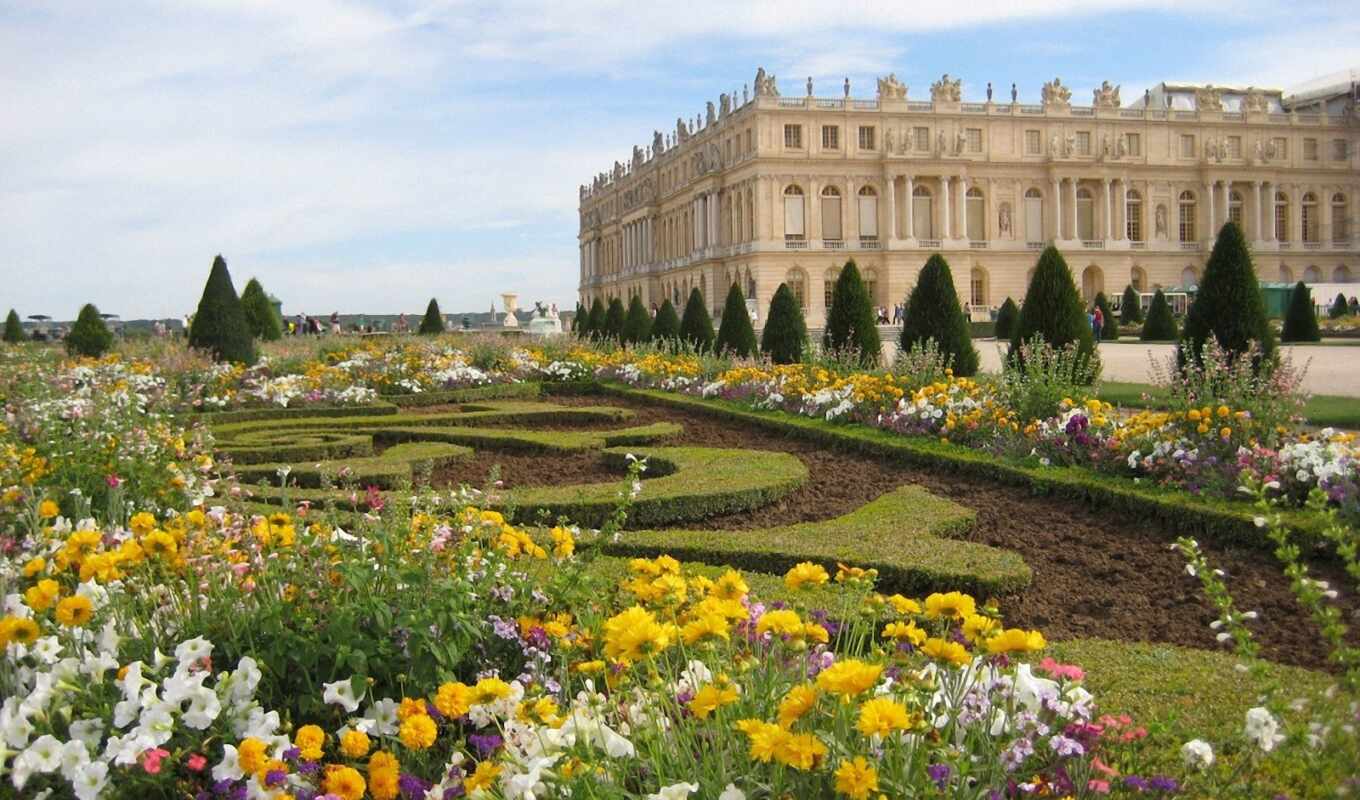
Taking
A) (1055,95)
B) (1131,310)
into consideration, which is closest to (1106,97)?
(1055,95)

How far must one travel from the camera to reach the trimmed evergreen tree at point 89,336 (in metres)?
19.7

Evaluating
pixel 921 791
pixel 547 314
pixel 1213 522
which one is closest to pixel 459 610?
pixel 921 791

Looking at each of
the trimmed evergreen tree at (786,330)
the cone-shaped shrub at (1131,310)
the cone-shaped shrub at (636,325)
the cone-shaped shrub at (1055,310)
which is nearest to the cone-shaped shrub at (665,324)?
the cone-shaped shrub at (636,325)

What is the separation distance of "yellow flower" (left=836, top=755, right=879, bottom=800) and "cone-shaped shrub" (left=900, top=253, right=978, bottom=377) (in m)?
10.4

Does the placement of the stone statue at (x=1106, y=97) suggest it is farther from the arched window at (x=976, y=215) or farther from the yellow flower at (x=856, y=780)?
the yellow flower at (x=856, y=780)

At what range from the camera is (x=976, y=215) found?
49625 mm

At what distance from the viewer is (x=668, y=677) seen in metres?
2.44

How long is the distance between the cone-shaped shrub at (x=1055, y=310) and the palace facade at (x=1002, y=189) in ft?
112

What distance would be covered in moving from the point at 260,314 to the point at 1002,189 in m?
33.3

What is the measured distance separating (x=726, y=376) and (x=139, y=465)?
755cm

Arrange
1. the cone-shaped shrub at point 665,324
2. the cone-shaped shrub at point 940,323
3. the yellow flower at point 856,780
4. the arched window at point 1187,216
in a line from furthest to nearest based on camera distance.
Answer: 1. the arched window at point 1187,216
2. the cone-shaped shrub at point 665,324
3. the cone-shaped shrub at point 940,323
4. the yellow flower at point 856,780

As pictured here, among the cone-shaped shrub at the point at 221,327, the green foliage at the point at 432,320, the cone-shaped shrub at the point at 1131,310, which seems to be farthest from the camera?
the cone-shaped shrub at the point at 1131,310

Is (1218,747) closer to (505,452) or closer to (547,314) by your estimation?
(505,452)

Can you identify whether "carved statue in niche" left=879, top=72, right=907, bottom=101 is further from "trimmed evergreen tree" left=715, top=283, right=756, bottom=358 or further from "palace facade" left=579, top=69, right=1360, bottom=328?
"trimmed evergreen tree" left=715, top=283, right=756, bottom=358
